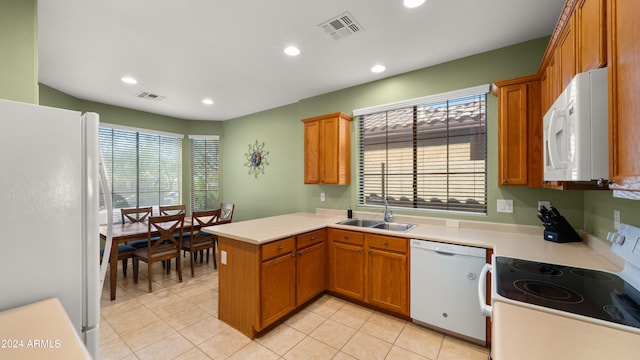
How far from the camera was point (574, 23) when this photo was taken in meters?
1.35

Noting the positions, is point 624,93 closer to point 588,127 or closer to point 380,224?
point 588,127

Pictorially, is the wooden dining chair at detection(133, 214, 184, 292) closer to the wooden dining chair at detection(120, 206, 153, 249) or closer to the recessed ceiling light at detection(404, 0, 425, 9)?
the wooden dining chair at detection(120, 206, 153, 249)

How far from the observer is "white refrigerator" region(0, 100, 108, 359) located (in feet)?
3.43

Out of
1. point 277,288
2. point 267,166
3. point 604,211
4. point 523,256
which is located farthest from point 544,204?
point 267,166

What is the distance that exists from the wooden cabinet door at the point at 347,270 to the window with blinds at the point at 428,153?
2.71 ft

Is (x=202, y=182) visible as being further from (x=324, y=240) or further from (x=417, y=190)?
(x=417, y=190)

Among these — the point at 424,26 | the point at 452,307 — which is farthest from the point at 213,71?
the point at 452,307

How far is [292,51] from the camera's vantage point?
259cm

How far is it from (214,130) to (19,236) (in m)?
4.71

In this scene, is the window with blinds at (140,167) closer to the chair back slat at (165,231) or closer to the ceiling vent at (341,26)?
the chair back slat at (165,231)

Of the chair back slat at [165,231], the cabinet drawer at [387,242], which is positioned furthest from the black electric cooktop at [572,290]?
the chair back slat at [165,231]

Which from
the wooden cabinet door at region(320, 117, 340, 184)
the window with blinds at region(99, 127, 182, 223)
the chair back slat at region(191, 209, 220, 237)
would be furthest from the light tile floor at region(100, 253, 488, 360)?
the window with blinds at region(99, 127, 182, 223)

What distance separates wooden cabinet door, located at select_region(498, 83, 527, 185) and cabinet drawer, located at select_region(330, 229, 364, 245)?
1.41 metres

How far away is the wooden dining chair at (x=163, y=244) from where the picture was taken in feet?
10.2
